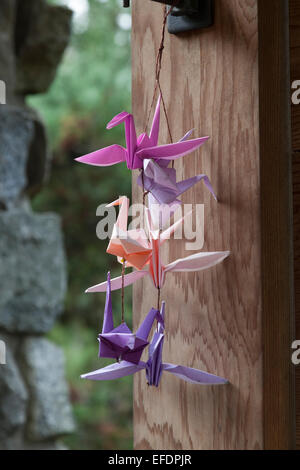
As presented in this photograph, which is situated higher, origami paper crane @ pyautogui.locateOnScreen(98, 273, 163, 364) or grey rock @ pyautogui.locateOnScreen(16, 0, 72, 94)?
grey rock @ pyautogui.locateOnScreen(16, 0, 72, 94)

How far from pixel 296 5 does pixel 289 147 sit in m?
0.14

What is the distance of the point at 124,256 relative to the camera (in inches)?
23.9

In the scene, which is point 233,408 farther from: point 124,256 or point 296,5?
point 296,5

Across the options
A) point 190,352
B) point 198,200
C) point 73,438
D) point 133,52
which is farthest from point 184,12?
point 73,438

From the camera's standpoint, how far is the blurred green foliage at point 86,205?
2.66m

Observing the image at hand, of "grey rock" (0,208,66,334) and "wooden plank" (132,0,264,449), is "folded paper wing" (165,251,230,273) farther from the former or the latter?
"grey rock" (0,208,66,334)

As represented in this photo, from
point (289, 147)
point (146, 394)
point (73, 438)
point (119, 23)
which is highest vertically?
point (119, 23)

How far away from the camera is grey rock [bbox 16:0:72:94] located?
116 cm

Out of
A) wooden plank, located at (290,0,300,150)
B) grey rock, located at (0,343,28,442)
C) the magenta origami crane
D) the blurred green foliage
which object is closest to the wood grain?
wooden plank, located at (290,0,300,150)

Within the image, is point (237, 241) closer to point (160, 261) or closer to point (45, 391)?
point (160, 261)

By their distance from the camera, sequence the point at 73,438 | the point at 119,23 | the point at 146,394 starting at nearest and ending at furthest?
1. the point at 146,394
2. the point at 73,438
3. the point at 119,23

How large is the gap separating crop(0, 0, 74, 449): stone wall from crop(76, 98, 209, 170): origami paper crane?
1.71 ft

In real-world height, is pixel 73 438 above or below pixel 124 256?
below

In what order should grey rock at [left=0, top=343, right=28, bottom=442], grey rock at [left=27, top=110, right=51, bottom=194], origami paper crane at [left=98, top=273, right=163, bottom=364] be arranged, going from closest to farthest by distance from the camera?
origami paper crane at [left=98, top=273, right=163, bottom=364] < grey rock at [left=0, top=343, right=28, bottom=442] < grey rock at [left=27, top=110, right=51, bottom=194]
